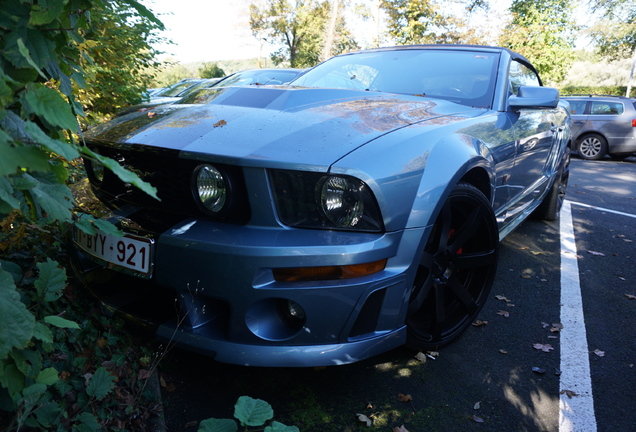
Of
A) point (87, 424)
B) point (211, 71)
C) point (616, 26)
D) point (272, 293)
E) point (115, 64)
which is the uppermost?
point (616, 26)

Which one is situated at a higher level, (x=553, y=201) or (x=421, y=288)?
(x=421, y=288)

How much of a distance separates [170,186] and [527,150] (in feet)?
8.19

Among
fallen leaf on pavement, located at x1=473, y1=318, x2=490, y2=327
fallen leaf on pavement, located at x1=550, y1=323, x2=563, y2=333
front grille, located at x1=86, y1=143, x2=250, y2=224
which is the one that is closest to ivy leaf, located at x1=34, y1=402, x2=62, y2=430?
front grille, located at x1=86, y1=143, x2=250, y2=224

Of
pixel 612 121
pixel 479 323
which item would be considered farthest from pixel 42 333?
pixel 612 121

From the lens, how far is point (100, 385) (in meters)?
1.73

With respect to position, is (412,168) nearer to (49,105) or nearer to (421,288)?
(421,288)

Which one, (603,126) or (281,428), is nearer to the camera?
(281,428)

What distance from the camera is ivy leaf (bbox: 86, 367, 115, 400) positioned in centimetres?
170

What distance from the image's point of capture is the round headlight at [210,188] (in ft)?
6.36

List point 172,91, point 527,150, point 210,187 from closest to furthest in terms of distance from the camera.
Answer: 1. point 210,187
2. point 527,150
3. point 172,91

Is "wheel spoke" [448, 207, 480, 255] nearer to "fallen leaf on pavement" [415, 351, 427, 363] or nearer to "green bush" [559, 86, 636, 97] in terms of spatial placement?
"fallen leaf on pavement" [415, 351, 427, 363]

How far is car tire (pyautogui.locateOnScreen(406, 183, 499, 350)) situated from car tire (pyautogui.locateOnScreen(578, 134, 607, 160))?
11278 millimetres

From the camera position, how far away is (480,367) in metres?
2.46

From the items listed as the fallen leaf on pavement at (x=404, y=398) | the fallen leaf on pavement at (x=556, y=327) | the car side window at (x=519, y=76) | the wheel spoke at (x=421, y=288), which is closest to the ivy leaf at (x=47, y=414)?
the fallen leaf on pavement at (x=404, y=398)
